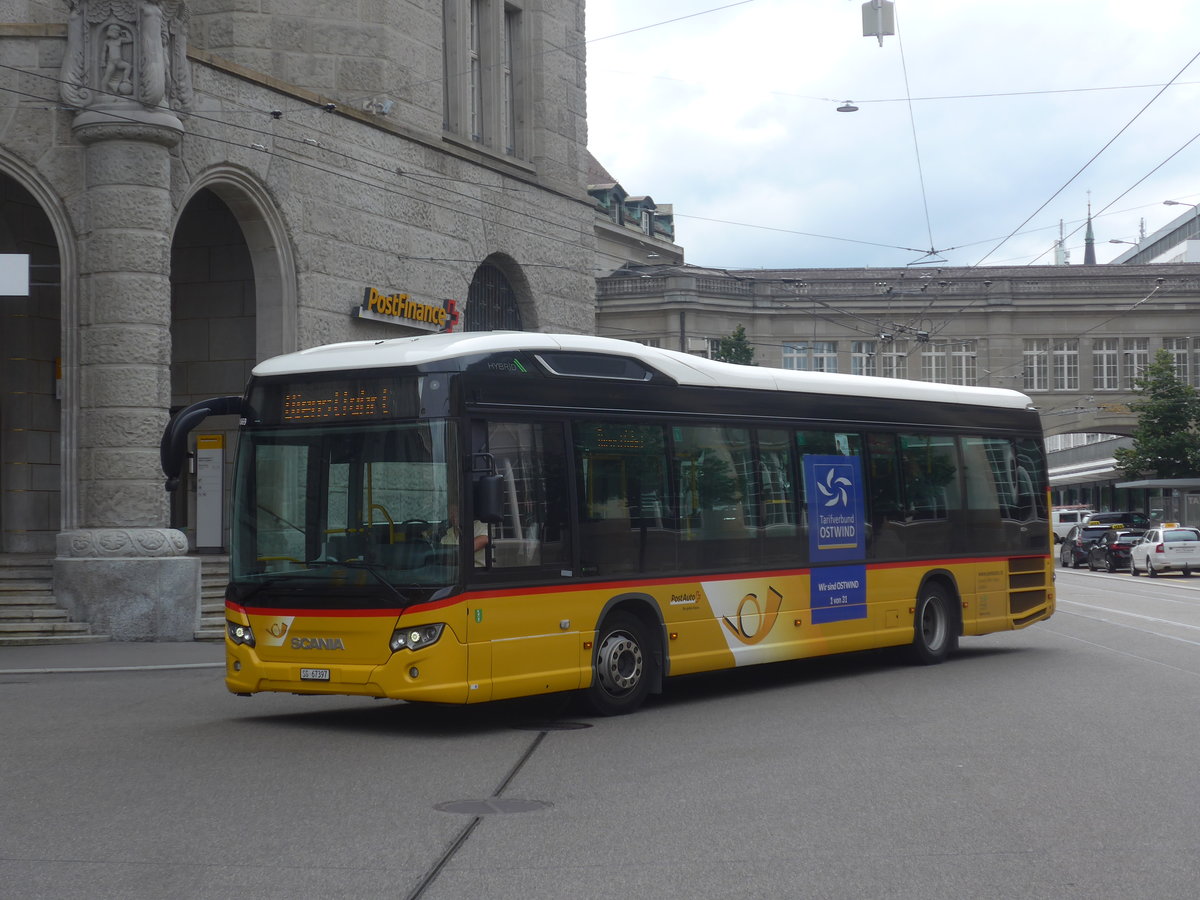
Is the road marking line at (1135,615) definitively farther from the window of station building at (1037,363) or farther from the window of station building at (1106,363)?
the window of station building at (1106,363)

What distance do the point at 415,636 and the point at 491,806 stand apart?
9.22 ft

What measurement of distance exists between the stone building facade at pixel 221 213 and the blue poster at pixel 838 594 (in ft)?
29.3

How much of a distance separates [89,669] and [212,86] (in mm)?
8830

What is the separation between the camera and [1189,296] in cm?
6956

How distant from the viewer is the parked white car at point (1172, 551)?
45.8 m

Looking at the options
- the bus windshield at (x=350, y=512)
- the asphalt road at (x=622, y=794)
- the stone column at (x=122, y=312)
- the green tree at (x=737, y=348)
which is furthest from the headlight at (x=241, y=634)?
the green tree at (x=737, y=348)

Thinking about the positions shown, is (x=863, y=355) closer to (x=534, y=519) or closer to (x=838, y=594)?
(x=838, y=594)

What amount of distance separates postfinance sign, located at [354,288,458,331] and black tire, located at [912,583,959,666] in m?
11.1

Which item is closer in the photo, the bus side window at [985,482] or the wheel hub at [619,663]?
the wheel hub at [619,663]

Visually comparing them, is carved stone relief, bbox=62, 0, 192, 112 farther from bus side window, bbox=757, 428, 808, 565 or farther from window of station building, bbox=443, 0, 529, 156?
bus side window, bbox=757, 428, 808, 565

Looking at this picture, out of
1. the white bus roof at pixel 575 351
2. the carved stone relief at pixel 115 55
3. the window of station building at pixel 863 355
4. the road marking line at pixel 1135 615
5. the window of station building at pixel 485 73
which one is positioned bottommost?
the road marking line at pixel 1135 615

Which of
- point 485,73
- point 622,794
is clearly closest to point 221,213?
point 485,73

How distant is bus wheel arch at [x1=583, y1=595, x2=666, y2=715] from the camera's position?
12.3 metres

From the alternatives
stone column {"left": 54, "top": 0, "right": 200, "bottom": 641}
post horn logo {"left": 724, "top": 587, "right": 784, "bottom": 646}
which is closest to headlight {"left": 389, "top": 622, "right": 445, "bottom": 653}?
post horn logo {"left": 724, "top": 587, "right": 784, "bottom": 646}
